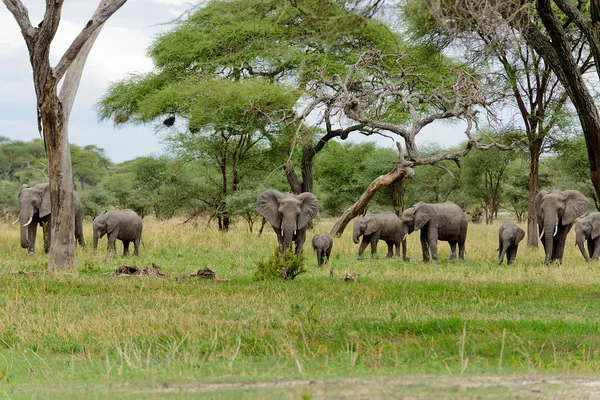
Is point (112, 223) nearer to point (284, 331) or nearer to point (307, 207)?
point (307, 207)

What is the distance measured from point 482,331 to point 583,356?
1.44m

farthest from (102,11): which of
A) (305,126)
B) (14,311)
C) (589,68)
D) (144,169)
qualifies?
(144,169)

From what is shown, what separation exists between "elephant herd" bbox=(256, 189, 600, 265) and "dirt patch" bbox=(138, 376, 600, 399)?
11484 millimetres

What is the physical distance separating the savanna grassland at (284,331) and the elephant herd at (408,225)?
2.02 meters

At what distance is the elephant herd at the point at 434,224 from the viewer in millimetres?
17453

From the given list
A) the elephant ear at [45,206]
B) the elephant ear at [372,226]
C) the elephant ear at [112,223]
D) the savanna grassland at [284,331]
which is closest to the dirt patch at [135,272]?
the savanna grassland at [284,331]

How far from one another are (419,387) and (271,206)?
12.5 m

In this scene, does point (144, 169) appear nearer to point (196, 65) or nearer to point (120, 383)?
point (196, 65)

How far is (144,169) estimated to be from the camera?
157 feet

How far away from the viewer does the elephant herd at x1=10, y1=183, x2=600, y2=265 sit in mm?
18453

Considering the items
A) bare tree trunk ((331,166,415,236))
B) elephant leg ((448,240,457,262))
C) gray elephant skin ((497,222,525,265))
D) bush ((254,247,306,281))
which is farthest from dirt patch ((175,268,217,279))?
bare tree trunk ((331,166,415,236))

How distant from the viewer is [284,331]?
8.80 metres

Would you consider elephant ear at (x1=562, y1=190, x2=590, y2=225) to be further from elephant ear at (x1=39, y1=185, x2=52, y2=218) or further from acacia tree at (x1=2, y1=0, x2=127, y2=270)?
elephant ear at (x1=39, y1=185, x2=52, y2=218)

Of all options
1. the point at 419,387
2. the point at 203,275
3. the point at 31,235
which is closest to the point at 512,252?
the point at 203,275
